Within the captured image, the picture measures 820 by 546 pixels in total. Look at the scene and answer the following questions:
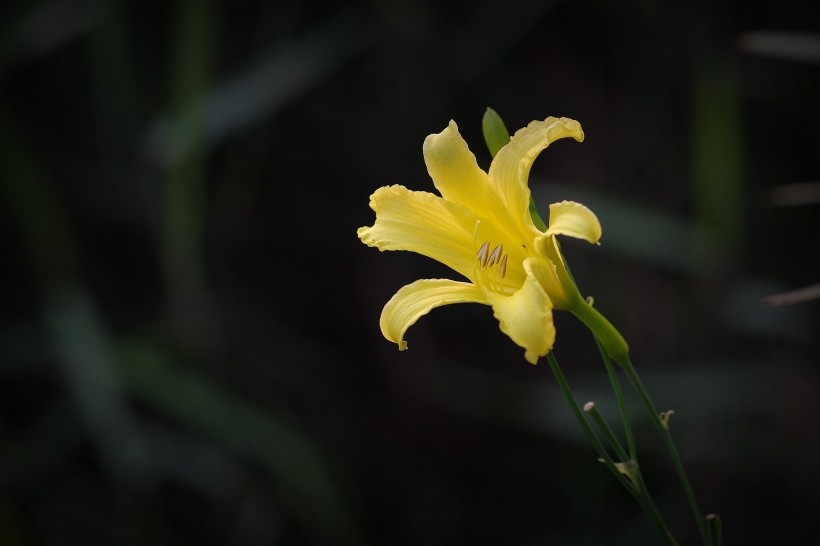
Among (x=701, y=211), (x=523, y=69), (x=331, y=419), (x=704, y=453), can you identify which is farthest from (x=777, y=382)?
(x=331, y=419)

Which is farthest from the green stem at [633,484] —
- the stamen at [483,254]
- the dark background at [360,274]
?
the dark background at [360,274]

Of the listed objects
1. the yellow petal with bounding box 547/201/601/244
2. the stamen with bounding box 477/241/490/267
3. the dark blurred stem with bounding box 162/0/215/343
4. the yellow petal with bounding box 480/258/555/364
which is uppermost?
the dark blurred stem with bounding box 162/0/215/343

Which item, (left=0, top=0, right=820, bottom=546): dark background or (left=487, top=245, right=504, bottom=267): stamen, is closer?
(left=487, top=245, right=504, bottom=267): stamen

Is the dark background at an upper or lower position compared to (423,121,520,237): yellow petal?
A: upper

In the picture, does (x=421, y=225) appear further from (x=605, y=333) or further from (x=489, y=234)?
(x=605, y=333)

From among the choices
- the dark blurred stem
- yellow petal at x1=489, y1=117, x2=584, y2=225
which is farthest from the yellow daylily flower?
the dark blurred stem

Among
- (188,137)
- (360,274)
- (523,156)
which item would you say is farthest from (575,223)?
(360,274)

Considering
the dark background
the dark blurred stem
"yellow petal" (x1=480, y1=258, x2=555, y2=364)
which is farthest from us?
the dark background

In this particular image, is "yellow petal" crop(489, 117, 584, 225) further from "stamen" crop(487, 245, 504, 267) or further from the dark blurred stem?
the dark blurred stem

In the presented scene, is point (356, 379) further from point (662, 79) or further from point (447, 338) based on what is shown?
point (662, 79)
